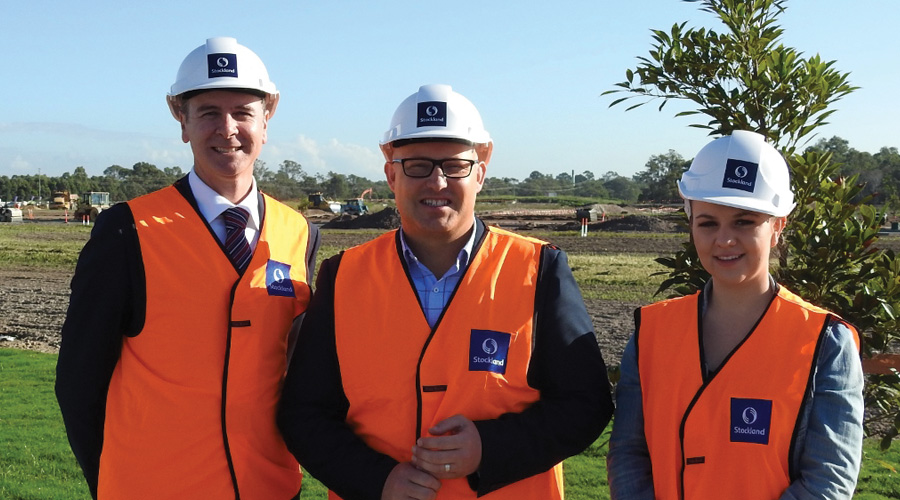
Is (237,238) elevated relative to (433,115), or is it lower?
lower

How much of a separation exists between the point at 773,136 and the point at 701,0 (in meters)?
0.84

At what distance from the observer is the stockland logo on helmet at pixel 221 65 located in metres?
3.05

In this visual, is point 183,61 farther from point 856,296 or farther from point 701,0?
point 856,296

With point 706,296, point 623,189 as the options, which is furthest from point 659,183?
point 706,296

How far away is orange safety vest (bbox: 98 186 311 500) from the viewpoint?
2.87 metres

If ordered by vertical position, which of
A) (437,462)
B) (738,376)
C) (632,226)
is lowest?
(632,226)

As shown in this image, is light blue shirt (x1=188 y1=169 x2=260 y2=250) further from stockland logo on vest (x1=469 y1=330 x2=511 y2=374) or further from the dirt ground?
the dirt ground

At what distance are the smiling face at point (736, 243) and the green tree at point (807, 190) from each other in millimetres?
1275

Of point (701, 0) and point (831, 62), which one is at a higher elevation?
point (701, 0)

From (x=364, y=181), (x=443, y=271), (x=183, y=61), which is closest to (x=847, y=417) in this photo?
(x=443, y=271)

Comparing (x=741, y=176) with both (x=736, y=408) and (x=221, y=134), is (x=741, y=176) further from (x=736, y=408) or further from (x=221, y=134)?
(x=221, y=134)

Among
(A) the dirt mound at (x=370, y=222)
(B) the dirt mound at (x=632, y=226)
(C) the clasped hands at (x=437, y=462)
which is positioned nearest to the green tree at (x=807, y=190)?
(C) the clasped hands at (x=437, y=462)

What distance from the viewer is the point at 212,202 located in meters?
3.09

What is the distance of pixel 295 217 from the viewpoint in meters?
3.37
